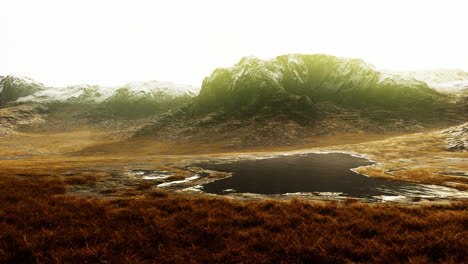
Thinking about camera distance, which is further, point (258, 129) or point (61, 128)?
point (61, 128)

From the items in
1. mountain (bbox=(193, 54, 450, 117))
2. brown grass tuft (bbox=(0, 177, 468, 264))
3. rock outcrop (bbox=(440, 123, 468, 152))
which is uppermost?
mountain (bbox=(193, 54, 450, 117))

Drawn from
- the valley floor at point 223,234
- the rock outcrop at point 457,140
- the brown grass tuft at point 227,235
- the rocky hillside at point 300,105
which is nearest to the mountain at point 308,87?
the rocky hillside at point 300,105

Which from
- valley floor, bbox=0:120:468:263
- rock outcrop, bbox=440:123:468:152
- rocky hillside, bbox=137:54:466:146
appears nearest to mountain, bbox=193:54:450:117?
rocky hillside, bbox=137:54:466:146

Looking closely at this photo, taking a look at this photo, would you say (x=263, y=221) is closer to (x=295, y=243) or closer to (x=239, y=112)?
(x=295, y=243)

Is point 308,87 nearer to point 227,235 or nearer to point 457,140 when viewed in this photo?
point 457,140

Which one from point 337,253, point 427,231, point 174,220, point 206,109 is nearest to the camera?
point 337,253

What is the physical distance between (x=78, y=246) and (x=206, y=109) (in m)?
164

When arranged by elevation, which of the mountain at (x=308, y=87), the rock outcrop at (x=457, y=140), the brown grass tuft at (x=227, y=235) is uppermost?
the mountain at (x=308, y=87)

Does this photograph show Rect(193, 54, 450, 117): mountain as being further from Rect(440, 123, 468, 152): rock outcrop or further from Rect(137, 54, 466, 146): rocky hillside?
Rect(440, 123, 468, 152): rock outcrop

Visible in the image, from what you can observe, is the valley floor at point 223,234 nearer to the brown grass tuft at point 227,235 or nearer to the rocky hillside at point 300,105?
the brown grass tuft at point 227,235

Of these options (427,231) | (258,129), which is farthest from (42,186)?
(258,129)

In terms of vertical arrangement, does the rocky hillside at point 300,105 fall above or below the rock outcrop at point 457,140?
above

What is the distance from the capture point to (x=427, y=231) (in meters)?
8.92

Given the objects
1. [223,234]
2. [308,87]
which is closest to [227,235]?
[223,234]
